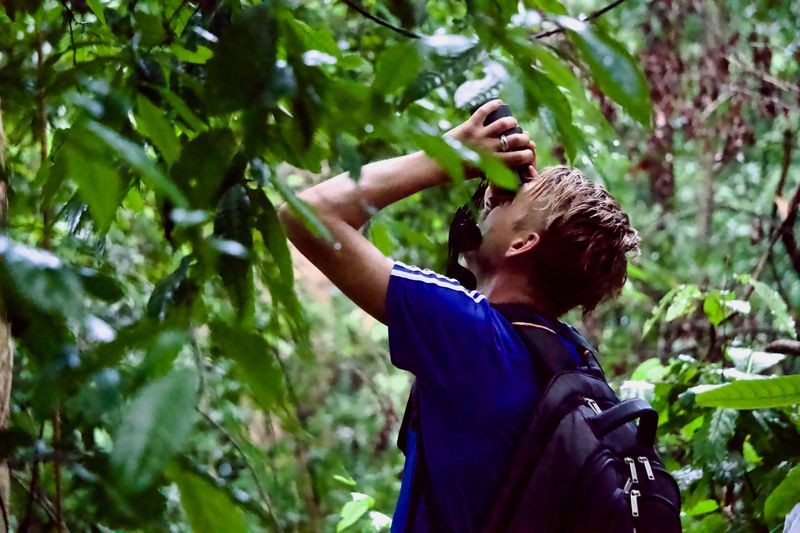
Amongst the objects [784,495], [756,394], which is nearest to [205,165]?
[756,394]

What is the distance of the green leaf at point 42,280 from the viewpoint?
446 mm

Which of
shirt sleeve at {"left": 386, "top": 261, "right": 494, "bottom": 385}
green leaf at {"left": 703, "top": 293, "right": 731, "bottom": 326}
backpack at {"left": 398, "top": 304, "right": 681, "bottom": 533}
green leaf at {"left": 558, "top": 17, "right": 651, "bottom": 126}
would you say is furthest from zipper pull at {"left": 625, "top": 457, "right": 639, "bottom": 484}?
green leaf at {"left": 703, "top": 293, "right": 731, "bottom": 326}

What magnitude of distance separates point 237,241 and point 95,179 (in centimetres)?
12

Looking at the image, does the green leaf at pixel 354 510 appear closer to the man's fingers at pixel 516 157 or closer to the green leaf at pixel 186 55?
the man's fingers at pixel 516 157

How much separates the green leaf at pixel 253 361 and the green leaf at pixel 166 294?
2.0 inches

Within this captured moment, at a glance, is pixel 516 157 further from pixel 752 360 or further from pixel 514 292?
pixel 752 360

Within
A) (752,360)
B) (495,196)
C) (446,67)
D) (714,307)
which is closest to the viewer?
(446,67)

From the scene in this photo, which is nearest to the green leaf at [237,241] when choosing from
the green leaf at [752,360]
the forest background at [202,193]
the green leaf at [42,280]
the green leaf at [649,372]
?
the forest background at [202,193]

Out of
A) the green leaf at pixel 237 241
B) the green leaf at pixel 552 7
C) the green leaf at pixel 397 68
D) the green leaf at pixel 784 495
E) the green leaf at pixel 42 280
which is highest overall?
the green leaf at pixel 552 7

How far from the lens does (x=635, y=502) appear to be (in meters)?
1.03

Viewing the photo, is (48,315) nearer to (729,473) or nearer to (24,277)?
(24,277)

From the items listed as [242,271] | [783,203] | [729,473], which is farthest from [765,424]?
[242,271]

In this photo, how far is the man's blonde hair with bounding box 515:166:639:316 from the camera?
4.19ft

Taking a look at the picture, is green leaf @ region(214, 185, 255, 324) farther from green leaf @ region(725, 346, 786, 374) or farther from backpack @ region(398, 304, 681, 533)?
green leaf @ region(725, 346, 786, 374)
